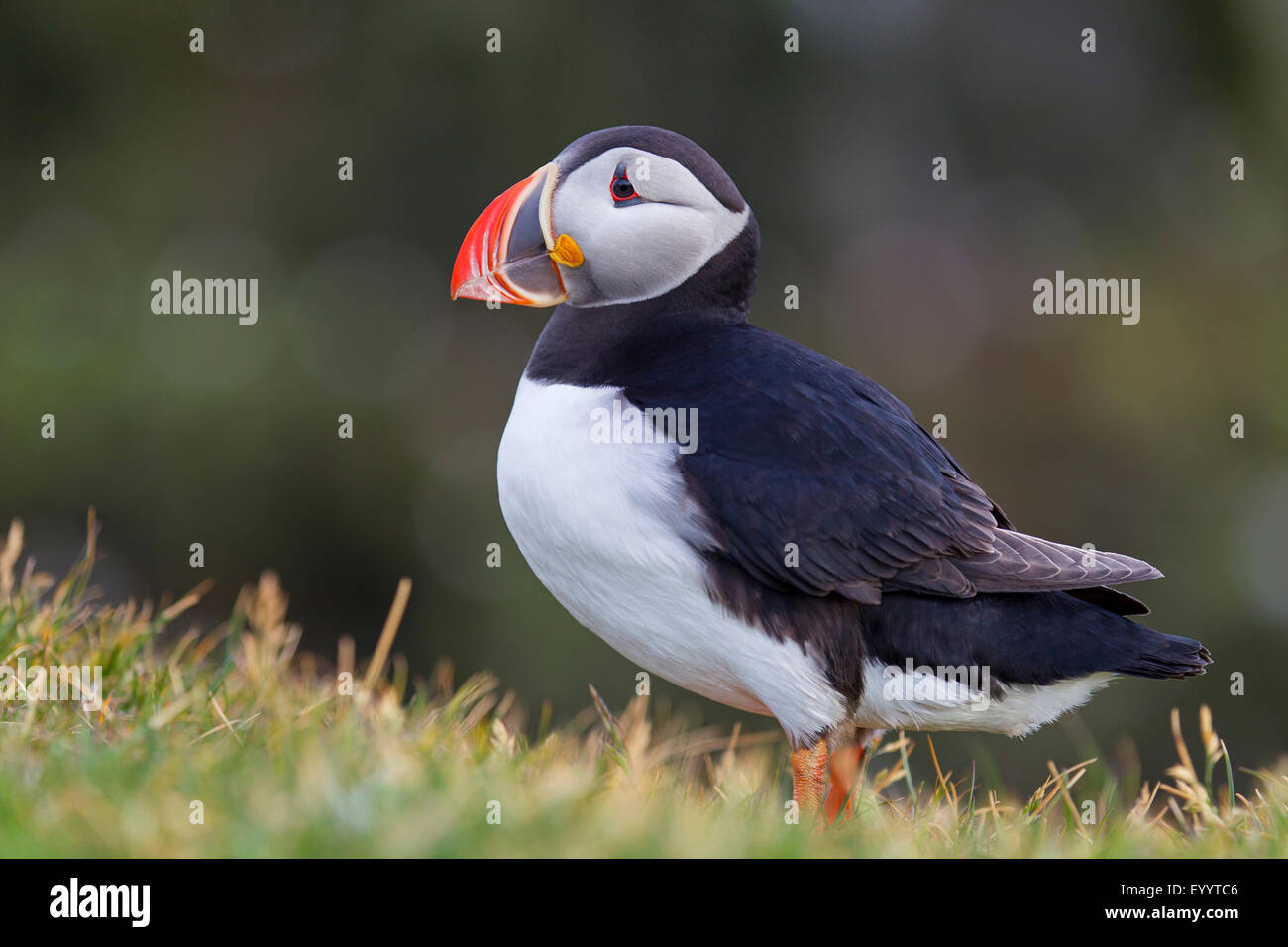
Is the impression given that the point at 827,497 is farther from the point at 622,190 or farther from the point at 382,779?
the point at 382,779

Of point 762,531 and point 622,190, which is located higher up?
point 622,190

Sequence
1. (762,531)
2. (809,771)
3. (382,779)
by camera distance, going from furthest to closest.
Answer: (809,771)
(762,531)
(382,779)

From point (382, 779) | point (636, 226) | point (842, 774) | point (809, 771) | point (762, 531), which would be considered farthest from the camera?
point (842, 774)

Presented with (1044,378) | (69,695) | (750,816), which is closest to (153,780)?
(69,695)

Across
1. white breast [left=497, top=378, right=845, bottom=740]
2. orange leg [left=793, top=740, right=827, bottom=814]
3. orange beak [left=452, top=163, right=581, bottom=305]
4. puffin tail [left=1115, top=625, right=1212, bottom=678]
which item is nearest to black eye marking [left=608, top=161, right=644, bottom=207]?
orange beak [left=452, top=163, right=581, bottom=305]

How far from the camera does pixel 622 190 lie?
3850mm

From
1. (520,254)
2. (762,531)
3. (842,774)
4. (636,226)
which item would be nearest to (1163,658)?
(842,774)

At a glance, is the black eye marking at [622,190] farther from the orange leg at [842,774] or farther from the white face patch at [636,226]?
the orange leg at [842,774]

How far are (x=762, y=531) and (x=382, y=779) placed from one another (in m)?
1.24

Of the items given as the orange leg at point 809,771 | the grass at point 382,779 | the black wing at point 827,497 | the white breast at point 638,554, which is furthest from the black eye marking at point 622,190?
the orange leg at point 809,771

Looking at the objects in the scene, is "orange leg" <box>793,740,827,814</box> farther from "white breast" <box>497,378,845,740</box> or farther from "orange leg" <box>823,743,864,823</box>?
"orange leg" <box>823,743,864,823</box>

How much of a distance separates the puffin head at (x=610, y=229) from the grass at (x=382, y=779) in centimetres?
104

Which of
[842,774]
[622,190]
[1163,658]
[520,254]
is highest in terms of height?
[622,190]
